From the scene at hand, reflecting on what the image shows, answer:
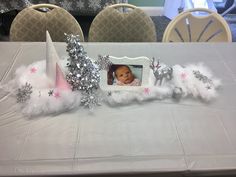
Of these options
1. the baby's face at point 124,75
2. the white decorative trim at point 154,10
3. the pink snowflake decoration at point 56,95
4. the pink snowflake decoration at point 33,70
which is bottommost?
the white decorative trim at point 154,10

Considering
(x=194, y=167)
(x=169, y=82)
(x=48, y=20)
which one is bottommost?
(x=194, y=167)

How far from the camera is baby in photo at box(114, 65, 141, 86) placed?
1102 millimetres

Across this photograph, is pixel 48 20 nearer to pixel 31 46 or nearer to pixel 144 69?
pixel 31 46

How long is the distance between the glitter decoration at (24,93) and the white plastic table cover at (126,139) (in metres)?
0.03

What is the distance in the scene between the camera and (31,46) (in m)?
1.49

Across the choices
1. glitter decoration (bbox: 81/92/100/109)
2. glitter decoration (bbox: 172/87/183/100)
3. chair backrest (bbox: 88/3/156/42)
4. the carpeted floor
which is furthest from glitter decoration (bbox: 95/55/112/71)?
the carpeted floor

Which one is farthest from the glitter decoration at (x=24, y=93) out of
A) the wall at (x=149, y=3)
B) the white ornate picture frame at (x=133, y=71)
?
the wall at (x=149, y=3)

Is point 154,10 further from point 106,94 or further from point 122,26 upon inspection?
point 106,94

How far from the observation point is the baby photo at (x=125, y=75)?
1101 millimetres

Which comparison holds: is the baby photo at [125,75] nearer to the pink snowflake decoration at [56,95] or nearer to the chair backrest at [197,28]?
the pink snowflake decoration at [56,95]

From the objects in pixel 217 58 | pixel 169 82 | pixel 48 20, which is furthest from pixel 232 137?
pixel 48 20

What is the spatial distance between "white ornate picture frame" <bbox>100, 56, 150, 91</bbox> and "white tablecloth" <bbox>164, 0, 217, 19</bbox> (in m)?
1.95

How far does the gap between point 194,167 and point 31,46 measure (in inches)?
40.2

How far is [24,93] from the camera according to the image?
3.65 feet
